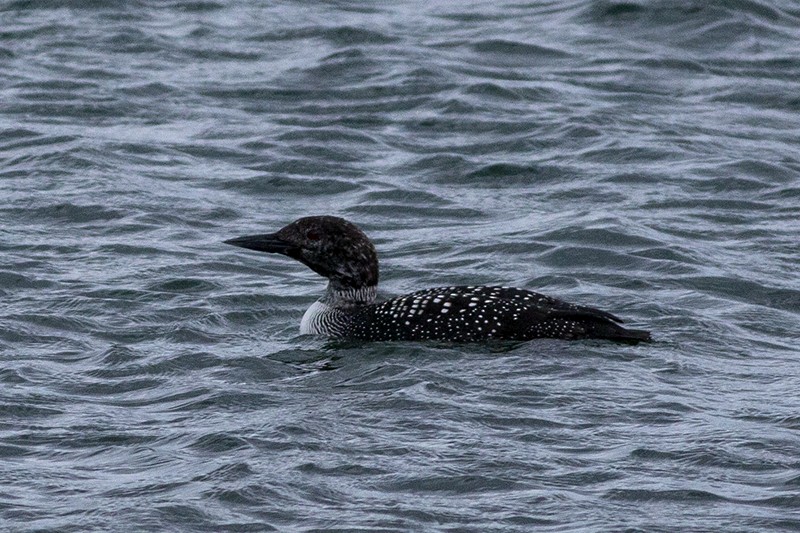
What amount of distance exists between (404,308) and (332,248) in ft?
2.28

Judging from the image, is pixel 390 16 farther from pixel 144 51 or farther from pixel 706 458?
pixel 706 458

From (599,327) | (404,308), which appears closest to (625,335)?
(599,327)

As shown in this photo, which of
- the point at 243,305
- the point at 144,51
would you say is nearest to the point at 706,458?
the point at 243,305

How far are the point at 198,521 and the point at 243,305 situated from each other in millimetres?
3741

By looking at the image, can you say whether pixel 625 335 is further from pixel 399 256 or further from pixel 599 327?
pixel 399 256

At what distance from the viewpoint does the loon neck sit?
9914mm

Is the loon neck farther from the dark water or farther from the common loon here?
the dark water

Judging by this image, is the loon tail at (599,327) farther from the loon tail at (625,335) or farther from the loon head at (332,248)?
the loon head at (332,248)

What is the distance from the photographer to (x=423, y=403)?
838 centimetres

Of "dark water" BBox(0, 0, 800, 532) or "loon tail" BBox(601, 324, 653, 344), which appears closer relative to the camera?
"dark water" BBox(0, 0, 800, 532)

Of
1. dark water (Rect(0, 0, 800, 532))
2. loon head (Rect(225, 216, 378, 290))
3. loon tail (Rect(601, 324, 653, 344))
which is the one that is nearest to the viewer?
dark water (Rect(0, 0, 800, 532))

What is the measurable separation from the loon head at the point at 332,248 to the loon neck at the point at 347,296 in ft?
0.06

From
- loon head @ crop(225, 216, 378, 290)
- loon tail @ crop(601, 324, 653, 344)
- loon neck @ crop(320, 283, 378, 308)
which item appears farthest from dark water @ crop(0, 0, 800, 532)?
loon head @ crop(225, 216, 378, 290)

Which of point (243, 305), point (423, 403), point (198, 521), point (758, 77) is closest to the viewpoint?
point (198, 521)
